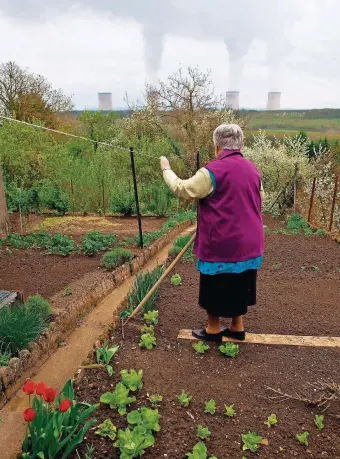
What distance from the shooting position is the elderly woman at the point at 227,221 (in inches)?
108

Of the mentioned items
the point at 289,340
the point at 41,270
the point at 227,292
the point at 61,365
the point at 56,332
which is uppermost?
the point at 227,292

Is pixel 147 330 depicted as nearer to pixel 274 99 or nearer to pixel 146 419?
pixel 146 419

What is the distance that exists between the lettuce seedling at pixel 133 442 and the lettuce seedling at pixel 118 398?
242 millimetres

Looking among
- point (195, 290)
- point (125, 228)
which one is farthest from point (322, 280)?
point (125, 228)

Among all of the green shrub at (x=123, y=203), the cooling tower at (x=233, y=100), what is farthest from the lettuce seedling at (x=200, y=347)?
the cooling tower at (x=233, y=100)

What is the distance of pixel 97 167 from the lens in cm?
1298

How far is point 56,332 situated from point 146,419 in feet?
5.89

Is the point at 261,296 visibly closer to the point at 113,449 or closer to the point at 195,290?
the point at 195,290

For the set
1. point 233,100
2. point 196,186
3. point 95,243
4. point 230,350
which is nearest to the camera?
point 196,186

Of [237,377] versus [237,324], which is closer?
[237,377]

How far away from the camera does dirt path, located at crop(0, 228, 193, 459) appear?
2.47 meters

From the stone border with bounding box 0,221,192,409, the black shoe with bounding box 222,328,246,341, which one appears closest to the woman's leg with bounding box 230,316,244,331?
the black shoe with bounding box 222,328,246,341

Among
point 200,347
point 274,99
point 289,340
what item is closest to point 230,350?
point 200,347

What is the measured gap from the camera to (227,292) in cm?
301
